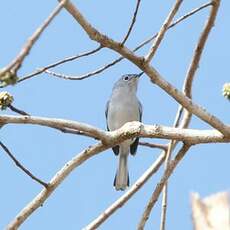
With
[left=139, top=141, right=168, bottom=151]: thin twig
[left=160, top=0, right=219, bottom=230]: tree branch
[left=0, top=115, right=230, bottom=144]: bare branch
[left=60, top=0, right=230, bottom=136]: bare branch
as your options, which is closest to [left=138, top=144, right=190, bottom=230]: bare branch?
[left=160, top=0, right=219, bottom=230]: tree branch

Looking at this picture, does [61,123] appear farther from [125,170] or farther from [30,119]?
[125,170]

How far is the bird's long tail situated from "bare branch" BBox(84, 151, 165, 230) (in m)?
2.27

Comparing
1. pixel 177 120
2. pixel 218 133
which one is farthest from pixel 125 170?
pixel 218 133

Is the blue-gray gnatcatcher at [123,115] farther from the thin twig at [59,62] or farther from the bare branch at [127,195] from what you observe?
the thin twig at [59,62]

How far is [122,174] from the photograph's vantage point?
7191 millimetres

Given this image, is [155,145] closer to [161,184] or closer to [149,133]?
[161,184]

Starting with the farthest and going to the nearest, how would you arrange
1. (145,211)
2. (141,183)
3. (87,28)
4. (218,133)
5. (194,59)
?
(141,183) < (194,59) < (145,211) < (218,133) < (87,28)

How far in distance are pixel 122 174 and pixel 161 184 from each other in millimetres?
3355

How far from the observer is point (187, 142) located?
12.0ft

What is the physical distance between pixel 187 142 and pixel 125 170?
373cm

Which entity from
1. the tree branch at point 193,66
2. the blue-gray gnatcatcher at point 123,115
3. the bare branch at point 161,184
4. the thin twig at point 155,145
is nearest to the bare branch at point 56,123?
the bare branch at point 161,184

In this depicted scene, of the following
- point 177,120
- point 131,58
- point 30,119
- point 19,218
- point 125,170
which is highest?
point 125,170

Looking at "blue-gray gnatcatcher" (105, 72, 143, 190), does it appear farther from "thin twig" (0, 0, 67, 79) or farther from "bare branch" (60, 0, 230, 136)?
"thin twig" (0, 0, 67, 79)

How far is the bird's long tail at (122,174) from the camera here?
6984 mm
